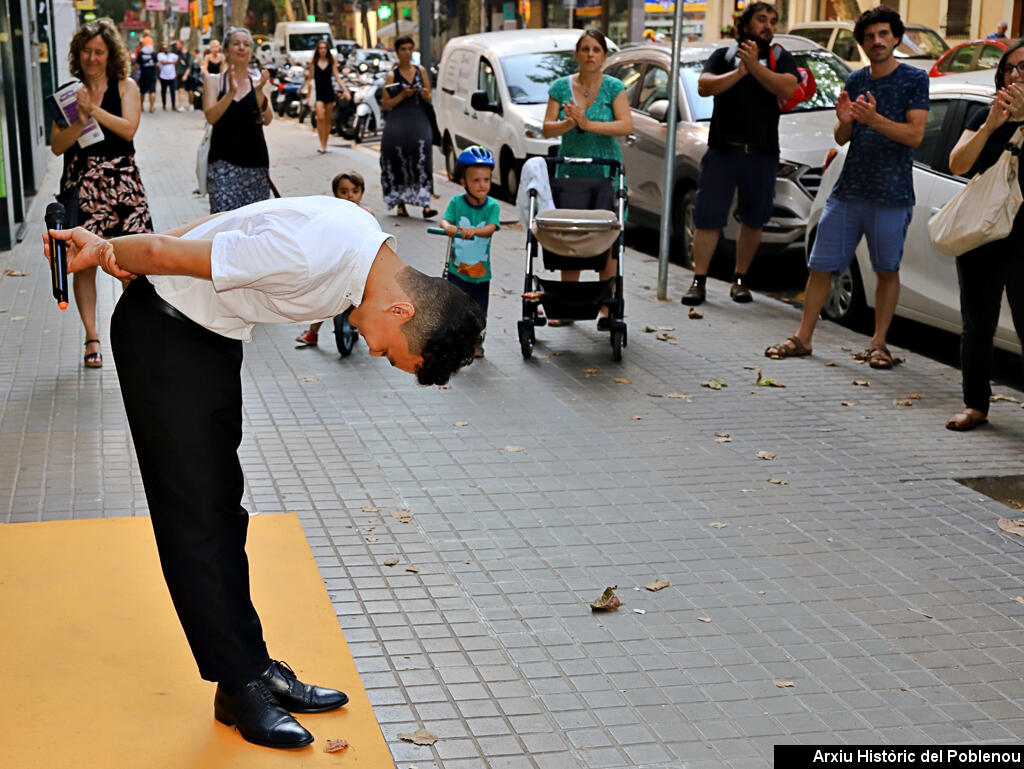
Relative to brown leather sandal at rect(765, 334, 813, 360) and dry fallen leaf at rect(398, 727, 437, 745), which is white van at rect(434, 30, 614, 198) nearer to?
brown leather sandal at rect(765, 334, 813, 360)

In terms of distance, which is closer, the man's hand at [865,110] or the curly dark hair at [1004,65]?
the curly dark hair at [1004,65]

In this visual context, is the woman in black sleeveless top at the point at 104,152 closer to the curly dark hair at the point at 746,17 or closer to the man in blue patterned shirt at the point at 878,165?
the man in blue patterned shirt at the point at 878,165

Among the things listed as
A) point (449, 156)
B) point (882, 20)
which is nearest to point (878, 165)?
point (882, 20)

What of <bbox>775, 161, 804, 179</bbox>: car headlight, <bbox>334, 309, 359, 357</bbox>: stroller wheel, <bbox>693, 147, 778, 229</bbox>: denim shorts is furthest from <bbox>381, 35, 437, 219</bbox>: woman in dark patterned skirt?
<bbox>334, 309, 359, 357</bbox>: stroller wheel

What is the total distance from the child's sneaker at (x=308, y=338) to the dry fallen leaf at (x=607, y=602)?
451cm

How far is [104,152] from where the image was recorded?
8180mm

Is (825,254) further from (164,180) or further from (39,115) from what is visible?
(39,115)

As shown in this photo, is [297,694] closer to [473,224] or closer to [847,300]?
[473,224]

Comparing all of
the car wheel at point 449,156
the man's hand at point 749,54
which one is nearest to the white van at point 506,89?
the car wheel at point 449,156

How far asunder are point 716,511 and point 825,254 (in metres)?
3.22

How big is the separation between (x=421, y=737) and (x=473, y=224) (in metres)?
4.98

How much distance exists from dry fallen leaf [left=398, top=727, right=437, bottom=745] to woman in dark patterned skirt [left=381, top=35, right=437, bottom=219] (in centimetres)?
1139

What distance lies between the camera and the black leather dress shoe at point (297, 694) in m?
4.02

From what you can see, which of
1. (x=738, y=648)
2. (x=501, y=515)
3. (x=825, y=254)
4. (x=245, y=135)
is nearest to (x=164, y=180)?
(x=245, y=135)
